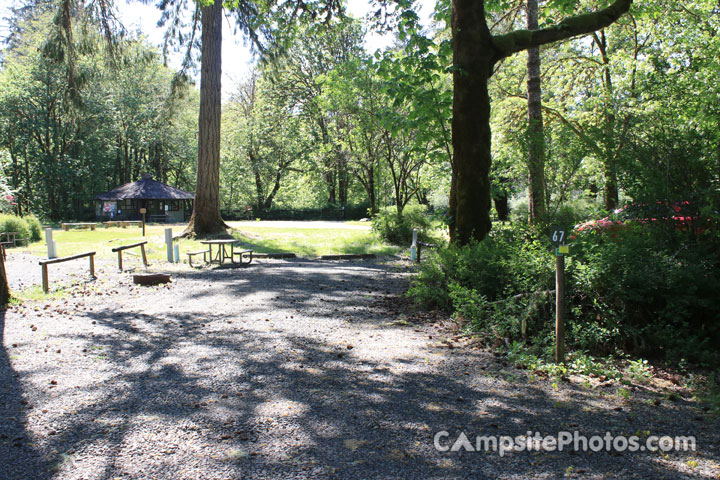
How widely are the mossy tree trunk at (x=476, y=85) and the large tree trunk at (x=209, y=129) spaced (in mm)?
12584

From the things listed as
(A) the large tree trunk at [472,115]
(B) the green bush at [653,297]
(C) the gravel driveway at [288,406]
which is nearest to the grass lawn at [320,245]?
(A) the large tree trunk at [472,115]

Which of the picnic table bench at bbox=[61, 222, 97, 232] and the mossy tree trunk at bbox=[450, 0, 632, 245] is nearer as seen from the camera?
the mossy tree trunk at bbox=[450, 0, 632, 245]

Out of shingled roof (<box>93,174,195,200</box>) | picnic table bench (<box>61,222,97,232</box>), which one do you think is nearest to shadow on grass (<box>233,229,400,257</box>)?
picnic table bench (<box>61,222,97,232</box>)

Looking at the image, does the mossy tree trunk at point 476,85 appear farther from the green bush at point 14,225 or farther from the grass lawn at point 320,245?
the green bush at point 14,225

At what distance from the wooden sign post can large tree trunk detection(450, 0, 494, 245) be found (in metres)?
3.54

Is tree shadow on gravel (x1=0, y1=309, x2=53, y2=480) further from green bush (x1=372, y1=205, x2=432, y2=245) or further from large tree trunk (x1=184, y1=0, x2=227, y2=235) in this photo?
green bush (x1=372, y1=205, x2=432, y2=245)

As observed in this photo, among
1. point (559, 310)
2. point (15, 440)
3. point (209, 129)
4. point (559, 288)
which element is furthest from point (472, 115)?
point (209, 129)

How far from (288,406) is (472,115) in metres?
5.96

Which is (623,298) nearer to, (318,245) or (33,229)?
(318,245)

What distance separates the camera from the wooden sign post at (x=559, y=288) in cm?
455

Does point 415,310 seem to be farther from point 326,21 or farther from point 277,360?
point 326,21

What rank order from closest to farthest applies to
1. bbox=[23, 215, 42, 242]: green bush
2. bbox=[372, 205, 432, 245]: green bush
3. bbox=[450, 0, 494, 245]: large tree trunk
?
bbox=[450, 0, 494, 245]: large tree trunk
bbox=[372, 205, 432, 245]: green bush
bbox=[23, 215, 42, 242]: green bush

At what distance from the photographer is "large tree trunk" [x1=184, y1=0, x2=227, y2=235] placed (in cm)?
1825

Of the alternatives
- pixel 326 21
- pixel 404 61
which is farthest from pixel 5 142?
pixel 404 61
